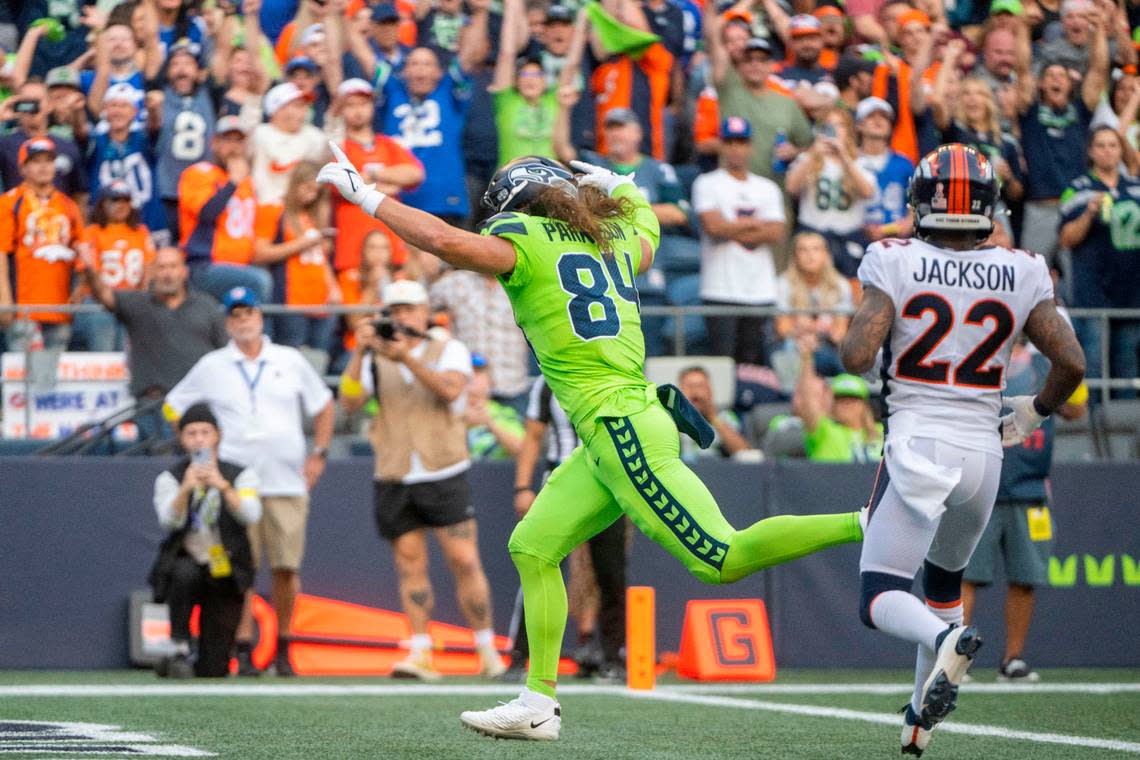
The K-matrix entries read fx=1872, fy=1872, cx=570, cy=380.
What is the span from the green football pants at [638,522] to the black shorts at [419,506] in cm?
414

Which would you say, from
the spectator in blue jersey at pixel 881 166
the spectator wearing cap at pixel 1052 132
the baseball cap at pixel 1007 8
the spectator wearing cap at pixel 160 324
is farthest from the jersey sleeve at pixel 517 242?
the baseball cap at pixel 1007 8

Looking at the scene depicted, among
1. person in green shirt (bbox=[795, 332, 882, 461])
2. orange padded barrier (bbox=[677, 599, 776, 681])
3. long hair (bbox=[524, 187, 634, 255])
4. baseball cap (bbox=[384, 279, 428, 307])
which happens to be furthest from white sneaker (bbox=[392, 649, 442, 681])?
long hair (bbox=[524, 187, 634, 255])

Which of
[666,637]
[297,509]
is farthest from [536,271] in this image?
[666,637]

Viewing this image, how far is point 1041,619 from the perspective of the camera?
1202 centimetres

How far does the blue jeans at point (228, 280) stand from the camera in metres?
11.9

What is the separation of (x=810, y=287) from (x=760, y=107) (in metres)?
1.61

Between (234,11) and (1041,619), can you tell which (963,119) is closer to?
(1041,619)

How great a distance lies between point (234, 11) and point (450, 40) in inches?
62.5

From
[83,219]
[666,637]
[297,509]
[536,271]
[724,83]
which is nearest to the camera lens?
[536,271]

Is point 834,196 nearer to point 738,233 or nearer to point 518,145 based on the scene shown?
point 738,233

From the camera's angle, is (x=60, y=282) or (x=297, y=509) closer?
(x=297, y=509)

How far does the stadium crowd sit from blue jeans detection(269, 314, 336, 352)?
16 mm

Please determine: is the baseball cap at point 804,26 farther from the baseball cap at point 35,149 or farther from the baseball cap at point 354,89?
the baseball cap at point 35,149

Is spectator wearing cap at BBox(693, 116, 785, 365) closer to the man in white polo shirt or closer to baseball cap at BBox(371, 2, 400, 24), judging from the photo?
baseball cap at BBox(371, 2, 400, 24)
